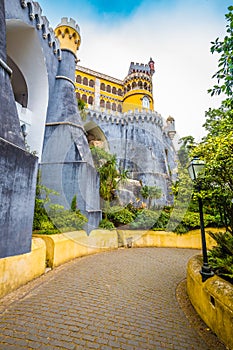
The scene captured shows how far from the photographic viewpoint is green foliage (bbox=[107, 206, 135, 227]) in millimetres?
12538

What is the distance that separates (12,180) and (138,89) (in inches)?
1146

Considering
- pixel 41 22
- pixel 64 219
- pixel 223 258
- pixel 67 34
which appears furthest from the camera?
pixel 67 34

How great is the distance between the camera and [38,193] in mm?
8008

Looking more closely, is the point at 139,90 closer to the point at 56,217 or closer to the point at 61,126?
the point at 61,126

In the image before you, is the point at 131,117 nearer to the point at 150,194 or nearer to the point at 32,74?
the point at 150,194

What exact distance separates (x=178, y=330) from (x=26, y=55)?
506 inches

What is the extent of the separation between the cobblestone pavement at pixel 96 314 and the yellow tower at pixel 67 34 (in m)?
13.3

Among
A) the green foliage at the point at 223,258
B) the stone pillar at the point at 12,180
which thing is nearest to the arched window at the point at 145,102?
the stone pillar at the point at 12,180

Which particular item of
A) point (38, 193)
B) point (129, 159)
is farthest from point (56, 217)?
point (129, 159)

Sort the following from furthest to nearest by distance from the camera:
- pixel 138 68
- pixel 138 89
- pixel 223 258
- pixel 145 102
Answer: pixel 138 68, pixel 138 89, pixel 145 102, pixel 223 258

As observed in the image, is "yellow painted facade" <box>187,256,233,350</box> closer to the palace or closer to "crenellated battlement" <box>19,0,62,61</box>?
the palace

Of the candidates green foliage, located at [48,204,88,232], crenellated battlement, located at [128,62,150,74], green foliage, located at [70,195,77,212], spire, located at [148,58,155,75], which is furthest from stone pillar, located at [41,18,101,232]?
spire, located at [148,58,155,75]

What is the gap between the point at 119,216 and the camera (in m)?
12.7

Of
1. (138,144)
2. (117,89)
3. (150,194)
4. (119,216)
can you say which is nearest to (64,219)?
(119,216)
